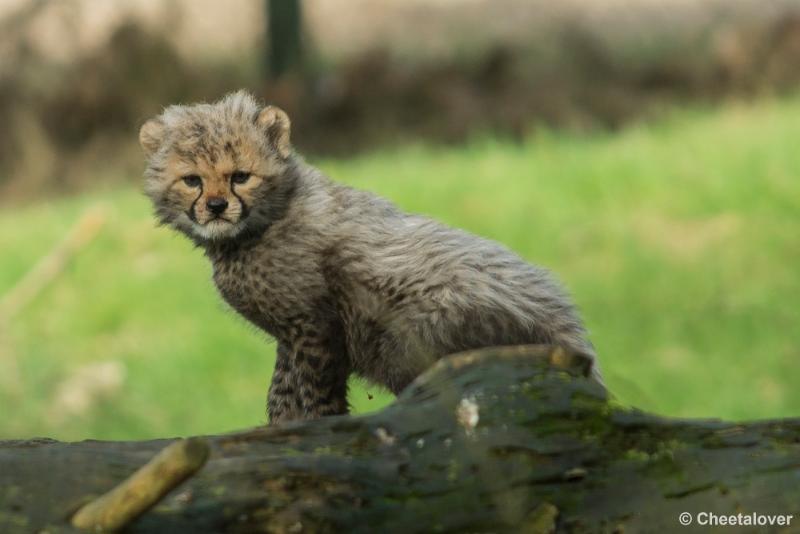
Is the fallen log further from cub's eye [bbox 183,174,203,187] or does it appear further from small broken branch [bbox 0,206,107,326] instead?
small broken branch [bbox 0,206,107,326]

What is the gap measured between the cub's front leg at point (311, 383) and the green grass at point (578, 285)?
231 inches

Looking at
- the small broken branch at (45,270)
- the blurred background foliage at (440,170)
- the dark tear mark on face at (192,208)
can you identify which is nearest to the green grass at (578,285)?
the blurred background foliage at (440,170)

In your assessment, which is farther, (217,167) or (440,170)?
(440,170)

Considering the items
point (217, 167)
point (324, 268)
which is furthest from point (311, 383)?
point (217, 167)

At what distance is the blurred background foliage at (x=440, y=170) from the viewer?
1236cm

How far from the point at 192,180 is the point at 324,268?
22.5 inches

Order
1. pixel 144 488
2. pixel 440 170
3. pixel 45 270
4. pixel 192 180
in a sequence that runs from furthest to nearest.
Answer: pixel 440 170 < pixel 45 270 < pixel 192 180 < pixel 144 488

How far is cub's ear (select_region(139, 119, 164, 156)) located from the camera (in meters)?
5.38

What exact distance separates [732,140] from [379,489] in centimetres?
1169

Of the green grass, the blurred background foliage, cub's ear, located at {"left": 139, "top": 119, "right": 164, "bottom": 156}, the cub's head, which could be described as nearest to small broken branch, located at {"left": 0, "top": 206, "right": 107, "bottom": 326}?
the blurred background foliage

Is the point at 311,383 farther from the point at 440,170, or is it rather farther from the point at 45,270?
the point at 440,170

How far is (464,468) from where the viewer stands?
4.01 meters

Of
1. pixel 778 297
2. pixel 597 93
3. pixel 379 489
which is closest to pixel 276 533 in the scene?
pixel 379 489

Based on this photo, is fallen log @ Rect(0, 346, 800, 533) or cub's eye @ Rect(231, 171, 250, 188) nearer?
fallen log @ Rect(0, 346, 800, 533)
